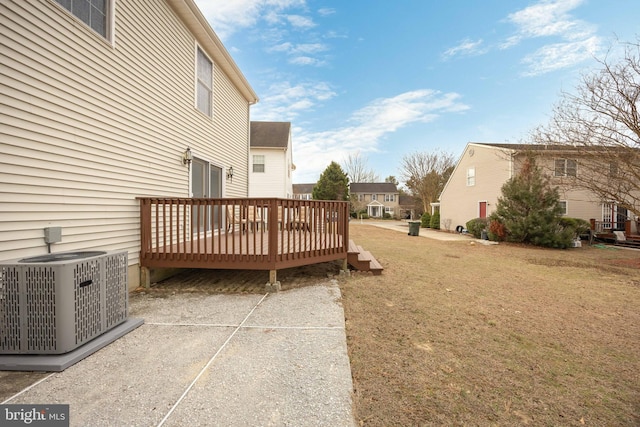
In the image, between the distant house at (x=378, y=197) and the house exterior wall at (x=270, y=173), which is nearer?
the house exterior wall at (x=270, y=173)

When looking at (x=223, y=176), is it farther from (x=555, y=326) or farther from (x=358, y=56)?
(x=358, y=56)

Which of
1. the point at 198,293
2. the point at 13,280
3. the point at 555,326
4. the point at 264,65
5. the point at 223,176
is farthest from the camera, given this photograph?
the point at 264,65

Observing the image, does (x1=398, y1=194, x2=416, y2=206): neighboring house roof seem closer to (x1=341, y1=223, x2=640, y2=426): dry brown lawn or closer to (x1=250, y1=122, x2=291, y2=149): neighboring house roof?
(x1=250, y1=122, x2=291, y2=149): neighboring house roof

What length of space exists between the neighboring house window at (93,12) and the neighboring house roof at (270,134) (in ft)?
41.2

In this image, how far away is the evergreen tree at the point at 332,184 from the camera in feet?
111

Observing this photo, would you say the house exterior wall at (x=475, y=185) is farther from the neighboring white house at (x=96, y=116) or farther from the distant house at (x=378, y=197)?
the distant house at (x=378, y=197)

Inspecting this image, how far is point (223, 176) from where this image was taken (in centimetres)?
779

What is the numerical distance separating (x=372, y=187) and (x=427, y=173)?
15672 millimetres

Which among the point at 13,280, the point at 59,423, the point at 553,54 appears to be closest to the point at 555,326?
the point at 59,423

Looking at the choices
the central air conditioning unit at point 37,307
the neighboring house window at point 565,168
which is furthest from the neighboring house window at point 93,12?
the neighboring house window at point 565,168

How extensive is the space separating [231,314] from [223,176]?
518 centimetres

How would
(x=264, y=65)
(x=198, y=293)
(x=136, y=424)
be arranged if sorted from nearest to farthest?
(x=136, y=424) < (x=198, y=293) < (x=264, y=65)

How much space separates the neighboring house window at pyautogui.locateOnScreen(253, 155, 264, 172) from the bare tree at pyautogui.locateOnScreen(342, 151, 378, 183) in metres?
28.7

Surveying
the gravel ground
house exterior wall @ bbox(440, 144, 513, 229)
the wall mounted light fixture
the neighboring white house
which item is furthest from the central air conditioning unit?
house exterior wall @ bbox(440, 144, 513, 229)
